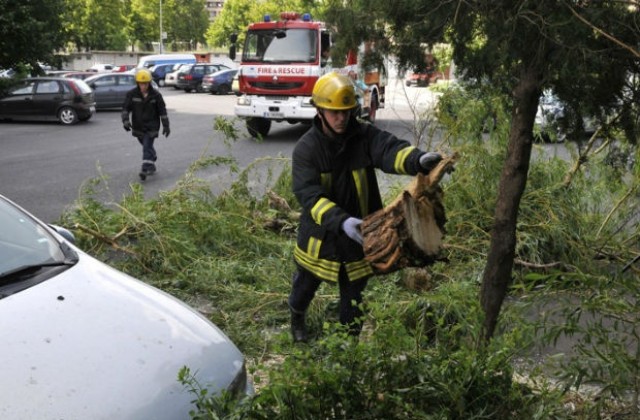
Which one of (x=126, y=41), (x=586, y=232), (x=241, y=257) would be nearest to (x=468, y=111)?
(x=586, y=232)

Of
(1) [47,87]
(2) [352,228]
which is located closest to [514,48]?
(2) [352,228]

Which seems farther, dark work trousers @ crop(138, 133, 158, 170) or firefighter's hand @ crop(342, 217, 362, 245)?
dark work trousers @ crop(138, 133, 158, 170)

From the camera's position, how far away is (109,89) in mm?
26062

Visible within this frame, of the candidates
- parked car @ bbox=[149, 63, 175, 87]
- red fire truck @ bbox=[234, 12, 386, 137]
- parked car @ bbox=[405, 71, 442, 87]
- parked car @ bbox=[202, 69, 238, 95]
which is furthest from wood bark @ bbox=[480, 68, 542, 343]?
parked car @ bbox=[149, 63, 175, 87]

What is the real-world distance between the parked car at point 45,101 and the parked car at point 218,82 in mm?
14583

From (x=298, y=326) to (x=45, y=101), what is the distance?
18606 mm

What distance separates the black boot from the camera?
14.8 feet

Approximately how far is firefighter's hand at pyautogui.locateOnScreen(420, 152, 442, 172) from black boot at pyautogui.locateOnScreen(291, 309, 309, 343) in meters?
1.48

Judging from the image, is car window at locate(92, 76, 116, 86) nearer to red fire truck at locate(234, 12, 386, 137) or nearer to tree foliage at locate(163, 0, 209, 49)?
red fire truck at locate(234, 12, 386, 137)

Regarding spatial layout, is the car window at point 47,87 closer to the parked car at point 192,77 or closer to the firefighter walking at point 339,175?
the parked car at point 192,77

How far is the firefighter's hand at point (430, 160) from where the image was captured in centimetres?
347

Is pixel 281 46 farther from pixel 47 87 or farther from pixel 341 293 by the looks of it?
pixel 341 293

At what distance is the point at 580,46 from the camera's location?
256 cm

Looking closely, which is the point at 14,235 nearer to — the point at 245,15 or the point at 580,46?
the point at 580,46
